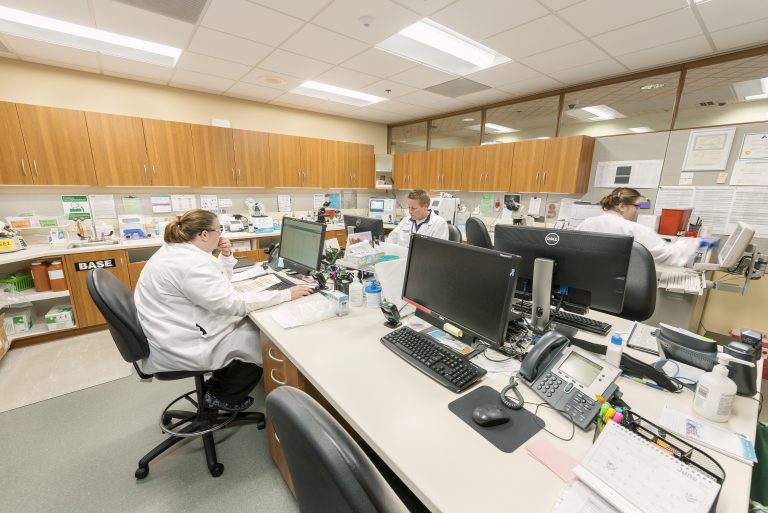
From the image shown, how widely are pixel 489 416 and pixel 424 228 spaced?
8.35 feet

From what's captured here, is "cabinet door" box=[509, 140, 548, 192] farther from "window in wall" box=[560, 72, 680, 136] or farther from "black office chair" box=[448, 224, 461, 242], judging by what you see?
"black office chair" box=[448, 224, 461, 242]

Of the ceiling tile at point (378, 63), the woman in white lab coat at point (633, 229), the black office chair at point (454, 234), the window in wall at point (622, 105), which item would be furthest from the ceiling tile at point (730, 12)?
the black office chair at point (454, 234)

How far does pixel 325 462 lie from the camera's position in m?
0.47

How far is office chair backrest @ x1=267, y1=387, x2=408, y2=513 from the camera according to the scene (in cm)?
46

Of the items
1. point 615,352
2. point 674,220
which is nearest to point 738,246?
point 674,220

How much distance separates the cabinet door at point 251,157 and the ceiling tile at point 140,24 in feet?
4.94

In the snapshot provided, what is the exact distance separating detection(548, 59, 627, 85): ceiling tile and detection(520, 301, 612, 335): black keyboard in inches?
111

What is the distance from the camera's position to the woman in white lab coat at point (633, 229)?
2.31m

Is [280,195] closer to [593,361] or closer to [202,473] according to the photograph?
[202,473]

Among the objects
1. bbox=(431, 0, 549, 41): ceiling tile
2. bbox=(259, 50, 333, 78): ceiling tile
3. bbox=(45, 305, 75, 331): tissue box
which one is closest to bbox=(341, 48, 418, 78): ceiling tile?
bbox=(259, 50, 333, 78): ceiling tile

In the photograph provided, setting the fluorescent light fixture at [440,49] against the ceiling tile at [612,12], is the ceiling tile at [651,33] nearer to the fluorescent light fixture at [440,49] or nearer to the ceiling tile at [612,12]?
the ceiling tile at [612,12]

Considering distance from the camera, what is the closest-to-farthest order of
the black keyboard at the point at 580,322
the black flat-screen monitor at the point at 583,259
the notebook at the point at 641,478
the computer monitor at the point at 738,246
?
the notebook at the point at 641,478 → the black flat-screen monitor at the point at 583,259 → the black keyboard at the point at 580,322 → the computer monitor at the point at 738,246

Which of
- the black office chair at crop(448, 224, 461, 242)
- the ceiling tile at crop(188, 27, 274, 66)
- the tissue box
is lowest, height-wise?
the tissue box

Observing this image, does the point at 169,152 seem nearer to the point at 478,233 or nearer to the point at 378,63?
Answer: the point at 378,63
